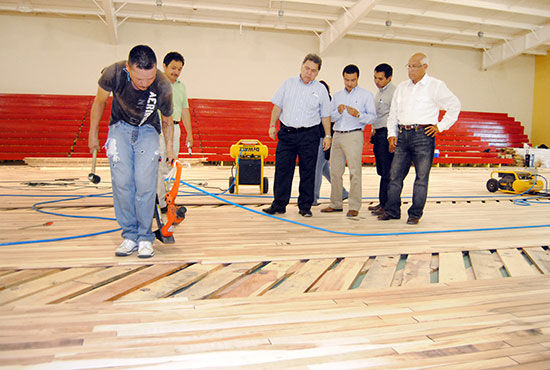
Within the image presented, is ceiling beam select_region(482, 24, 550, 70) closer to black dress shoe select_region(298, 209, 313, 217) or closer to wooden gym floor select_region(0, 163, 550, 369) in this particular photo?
wooden gym floor select_region(0, 163, 550, 369)

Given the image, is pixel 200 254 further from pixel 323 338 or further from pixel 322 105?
pixel 322 105

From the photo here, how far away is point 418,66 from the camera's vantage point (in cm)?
317

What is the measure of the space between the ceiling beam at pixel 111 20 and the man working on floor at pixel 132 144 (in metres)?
9.13

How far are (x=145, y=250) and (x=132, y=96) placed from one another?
0.82m

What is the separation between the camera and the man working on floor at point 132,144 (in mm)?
2133

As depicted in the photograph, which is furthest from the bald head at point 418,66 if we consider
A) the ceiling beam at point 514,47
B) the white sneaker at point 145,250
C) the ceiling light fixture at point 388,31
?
the ceiling beam at point 514,47

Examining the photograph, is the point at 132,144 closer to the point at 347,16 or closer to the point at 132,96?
the point at 132,96

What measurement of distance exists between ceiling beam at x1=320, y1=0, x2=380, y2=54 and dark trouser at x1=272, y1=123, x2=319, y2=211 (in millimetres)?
7686

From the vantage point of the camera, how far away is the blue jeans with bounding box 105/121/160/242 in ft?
7.17

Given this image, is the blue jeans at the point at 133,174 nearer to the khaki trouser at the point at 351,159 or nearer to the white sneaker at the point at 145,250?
the white sneaker at the point at 145,250

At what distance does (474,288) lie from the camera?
1.78 m

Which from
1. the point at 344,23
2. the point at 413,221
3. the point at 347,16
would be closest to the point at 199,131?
the point at 344,23

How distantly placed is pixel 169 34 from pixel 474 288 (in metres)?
12.1

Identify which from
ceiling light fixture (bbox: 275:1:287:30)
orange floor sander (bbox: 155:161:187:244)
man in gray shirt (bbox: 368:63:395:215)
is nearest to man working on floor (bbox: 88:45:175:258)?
orange floor sander (bbox: 155:161:187:244)
